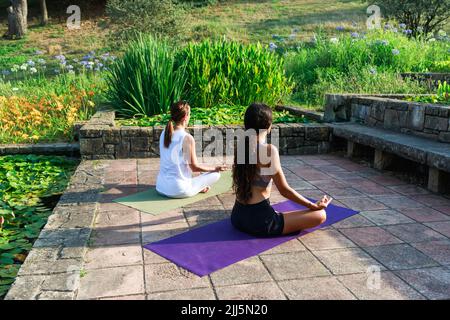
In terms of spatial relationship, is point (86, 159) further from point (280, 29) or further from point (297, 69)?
point (280, 29)

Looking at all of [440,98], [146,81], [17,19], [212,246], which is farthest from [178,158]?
[17,19]

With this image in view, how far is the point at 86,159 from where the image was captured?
656cm

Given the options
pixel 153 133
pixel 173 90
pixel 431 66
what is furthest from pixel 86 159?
pixel 431 66

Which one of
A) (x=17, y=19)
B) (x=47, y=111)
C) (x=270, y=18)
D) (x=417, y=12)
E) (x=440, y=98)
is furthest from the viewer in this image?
(x=270, y=18)

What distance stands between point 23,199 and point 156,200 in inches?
61.0

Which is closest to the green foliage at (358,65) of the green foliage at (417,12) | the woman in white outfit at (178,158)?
the green foliage at (417,12)

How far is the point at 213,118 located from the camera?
7348mm

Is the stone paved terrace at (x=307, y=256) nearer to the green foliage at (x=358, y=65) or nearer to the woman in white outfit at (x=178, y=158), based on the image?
the woman in white outfit at (x=178, y=158)

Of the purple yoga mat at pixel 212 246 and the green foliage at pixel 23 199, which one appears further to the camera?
the green foliage at pixel 23 199

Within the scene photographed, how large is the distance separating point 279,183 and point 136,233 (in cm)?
127

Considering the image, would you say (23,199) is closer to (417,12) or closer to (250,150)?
(250,150)

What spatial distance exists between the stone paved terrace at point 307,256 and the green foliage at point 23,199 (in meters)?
0.60

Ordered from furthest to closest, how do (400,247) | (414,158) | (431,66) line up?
1. (431,66)
2. (414,158)
3. (400,247)

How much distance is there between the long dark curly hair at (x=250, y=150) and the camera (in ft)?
11.7
